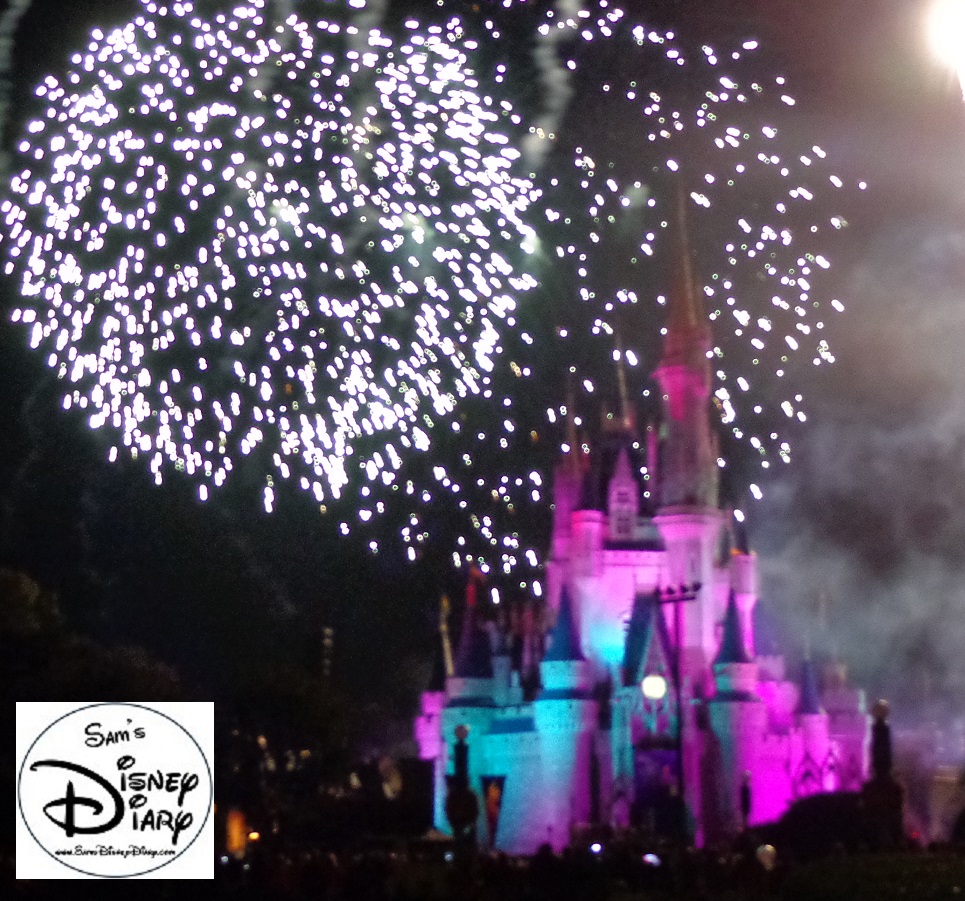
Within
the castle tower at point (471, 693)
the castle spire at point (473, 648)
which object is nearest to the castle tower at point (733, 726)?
the castle tower at point (471, 693)

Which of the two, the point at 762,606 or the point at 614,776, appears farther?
the point at 762,606

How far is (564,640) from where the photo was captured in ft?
231

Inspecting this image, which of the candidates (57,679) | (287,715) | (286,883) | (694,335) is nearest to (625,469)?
(694,335)

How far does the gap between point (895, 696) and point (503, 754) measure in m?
21.6

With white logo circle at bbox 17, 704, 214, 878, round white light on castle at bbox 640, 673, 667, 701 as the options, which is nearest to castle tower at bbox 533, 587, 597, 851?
round white light on castle at bbox 640, 673, 667, 701

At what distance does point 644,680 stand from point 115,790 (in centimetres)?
4740

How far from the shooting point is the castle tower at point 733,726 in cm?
6650

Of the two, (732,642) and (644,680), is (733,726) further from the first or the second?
(644,680)

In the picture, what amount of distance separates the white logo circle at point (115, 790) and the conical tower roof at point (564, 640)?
48.2 m

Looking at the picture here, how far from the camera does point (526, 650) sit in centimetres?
7638

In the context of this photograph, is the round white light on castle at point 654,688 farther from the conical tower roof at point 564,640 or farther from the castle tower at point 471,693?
the castle tower at point 471,693

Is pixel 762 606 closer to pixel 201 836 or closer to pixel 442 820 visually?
pixel 442 820

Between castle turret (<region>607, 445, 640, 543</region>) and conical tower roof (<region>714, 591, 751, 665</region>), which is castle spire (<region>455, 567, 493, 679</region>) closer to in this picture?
castle turret (<region>607, 445, 640, 543</region>)

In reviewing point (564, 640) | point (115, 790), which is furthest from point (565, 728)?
point (115, 790)
